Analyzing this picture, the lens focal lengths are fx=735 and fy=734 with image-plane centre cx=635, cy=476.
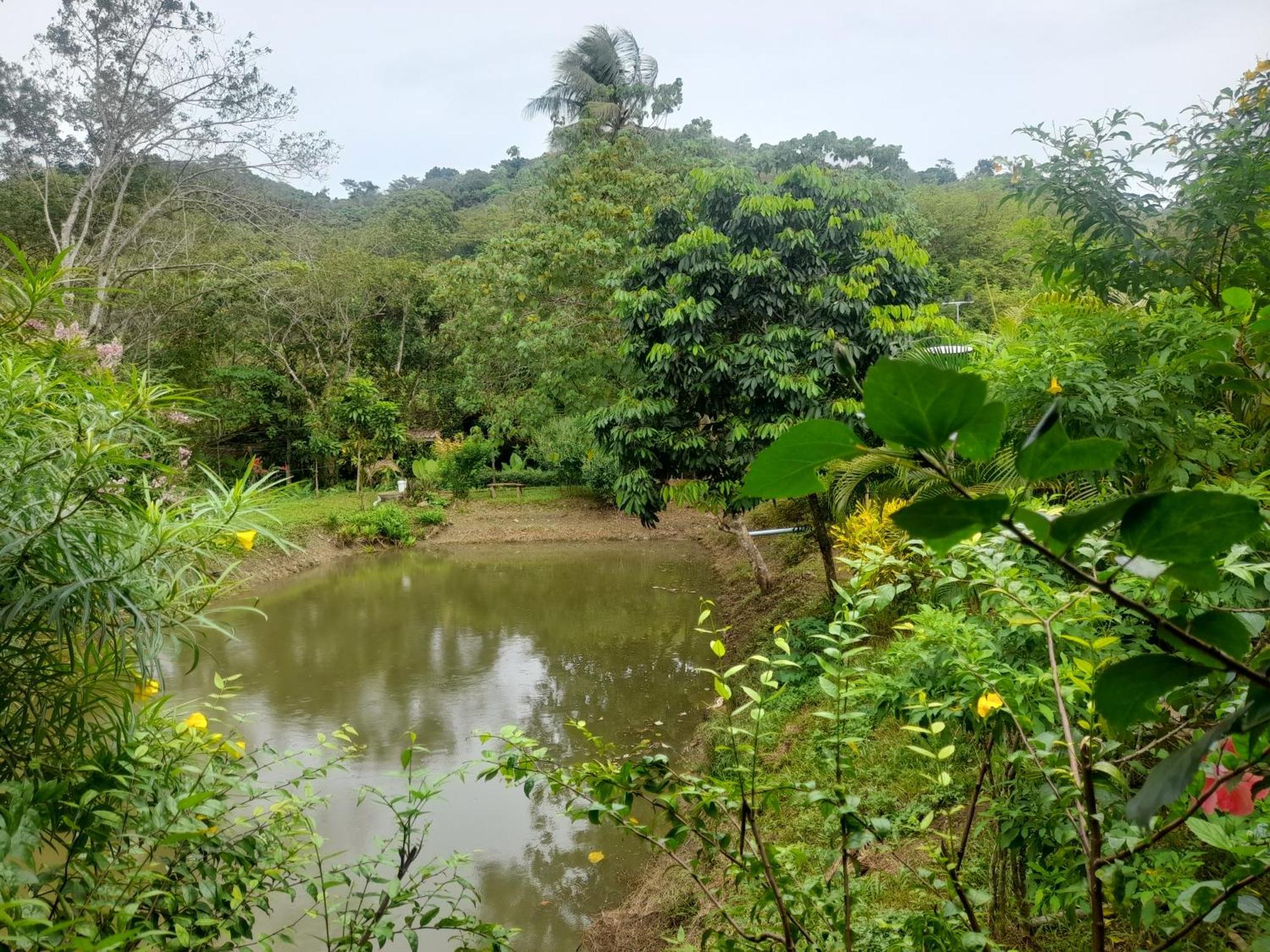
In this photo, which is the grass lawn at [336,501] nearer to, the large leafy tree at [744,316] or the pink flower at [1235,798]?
the large leafy tree at [744,316]

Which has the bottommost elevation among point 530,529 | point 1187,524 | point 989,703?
point 530,529

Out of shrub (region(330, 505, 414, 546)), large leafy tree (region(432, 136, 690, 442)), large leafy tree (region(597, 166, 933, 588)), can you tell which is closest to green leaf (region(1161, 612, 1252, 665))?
large leafy tree (region(597, 166, 933, 588))

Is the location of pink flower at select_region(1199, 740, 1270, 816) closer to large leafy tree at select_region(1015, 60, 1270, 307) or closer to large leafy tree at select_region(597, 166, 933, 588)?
large leafy tree at select_region(1015, 60, 1270, 307)

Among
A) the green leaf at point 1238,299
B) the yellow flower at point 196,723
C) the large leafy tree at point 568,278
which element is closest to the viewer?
the green leaf at point 1238,299

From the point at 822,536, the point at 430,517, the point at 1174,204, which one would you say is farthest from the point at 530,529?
the point at 1174,204

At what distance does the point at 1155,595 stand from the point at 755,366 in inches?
128

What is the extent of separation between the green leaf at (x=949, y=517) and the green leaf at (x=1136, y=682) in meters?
0.10

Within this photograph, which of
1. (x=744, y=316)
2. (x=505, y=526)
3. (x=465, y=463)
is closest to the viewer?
(x=744, y=316)

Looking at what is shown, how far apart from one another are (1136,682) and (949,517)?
0.41 ft

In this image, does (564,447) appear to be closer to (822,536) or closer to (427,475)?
(427,475)

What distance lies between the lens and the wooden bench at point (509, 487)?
11.4 m

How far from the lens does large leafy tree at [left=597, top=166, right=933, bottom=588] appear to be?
164 inches

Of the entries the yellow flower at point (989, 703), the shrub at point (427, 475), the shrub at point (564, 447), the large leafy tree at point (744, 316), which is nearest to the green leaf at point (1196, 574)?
the yellow flower at point (989, 703)

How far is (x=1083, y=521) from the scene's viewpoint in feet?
0.82
